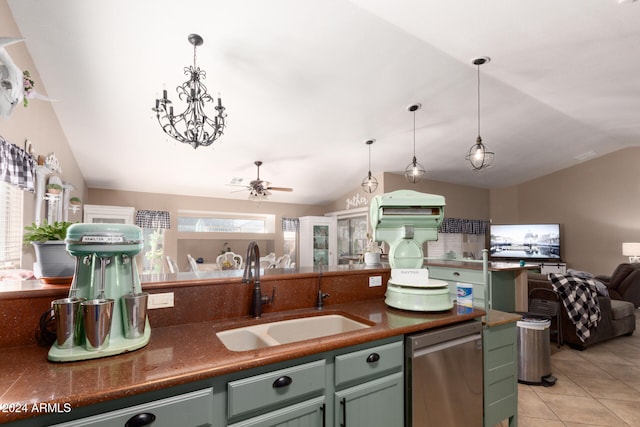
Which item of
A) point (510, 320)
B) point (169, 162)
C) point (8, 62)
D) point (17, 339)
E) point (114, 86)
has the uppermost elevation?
point (114, 86)

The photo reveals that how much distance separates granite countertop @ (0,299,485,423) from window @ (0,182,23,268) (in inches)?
72.1

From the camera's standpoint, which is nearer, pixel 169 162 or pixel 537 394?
pixel 537 394

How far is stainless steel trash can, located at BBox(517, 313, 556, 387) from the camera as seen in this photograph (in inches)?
109

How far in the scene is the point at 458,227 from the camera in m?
7.24

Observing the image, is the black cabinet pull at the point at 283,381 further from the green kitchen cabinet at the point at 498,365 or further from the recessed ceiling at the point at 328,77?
the recessed ceiling at the point at 328,77

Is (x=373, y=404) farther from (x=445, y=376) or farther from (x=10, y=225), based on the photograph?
(x=10, y=225)

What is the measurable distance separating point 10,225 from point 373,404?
3018mm

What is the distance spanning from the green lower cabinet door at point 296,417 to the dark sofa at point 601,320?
11.8ft

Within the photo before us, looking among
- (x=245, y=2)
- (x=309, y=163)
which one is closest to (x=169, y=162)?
(x=309, y=163)

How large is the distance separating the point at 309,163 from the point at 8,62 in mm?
4215

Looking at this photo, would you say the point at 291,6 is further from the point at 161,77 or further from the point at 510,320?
the point at 510,320

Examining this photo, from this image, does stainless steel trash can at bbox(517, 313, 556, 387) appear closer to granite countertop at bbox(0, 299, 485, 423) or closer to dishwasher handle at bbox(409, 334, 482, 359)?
dishwasher handle at bbox(409, 334, 482, 359)

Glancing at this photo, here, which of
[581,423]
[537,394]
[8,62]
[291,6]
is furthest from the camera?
[537,394]

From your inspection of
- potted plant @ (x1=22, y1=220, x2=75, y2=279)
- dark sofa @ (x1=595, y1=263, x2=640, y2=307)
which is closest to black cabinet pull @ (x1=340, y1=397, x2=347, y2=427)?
potted plant @ (x1=22, y1=220, x2=75, y2=279)
